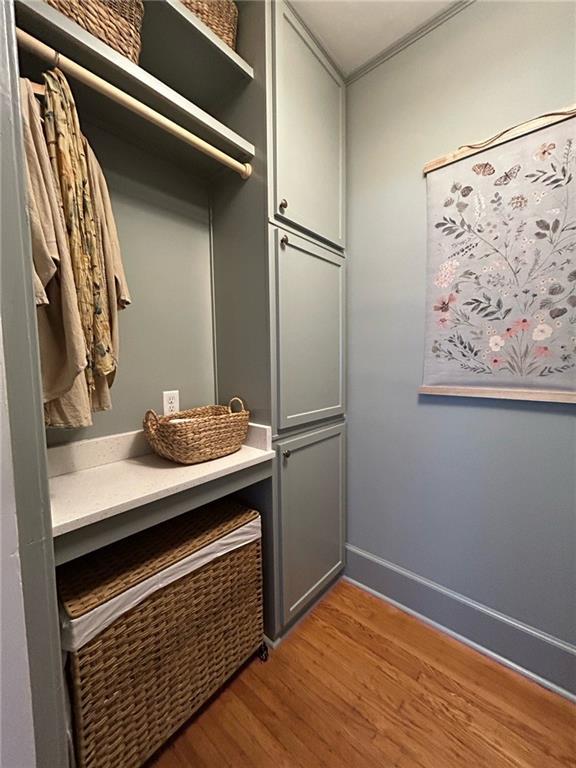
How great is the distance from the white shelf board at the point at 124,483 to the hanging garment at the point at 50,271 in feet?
0.95

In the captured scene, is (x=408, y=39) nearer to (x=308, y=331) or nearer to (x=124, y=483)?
(x=308, y=331)

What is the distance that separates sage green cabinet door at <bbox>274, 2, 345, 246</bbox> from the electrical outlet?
83 cm

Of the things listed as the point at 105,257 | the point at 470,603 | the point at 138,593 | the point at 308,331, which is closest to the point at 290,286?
the point at 308,331

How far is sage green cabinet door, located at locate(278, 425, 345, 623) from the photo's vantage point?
1.31 metres

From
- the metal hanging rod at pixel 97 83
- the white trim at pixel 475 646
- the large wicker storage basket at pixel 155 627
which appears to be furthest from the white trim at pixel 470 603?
the metal hanging rod at pixel 97 83

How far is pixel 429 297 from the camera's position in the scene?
134 centimetres

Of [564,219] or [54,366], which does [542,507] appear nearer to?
[564,219]

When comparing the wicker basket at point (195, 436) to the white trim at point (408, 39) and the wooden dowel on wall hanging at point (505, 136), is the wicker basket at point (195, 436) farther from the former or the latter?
the white trim at point (408, 39)

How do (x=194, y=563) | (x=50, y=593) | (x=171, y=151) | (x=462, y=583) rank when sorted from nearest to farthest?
1. (x=50, y=593)
2. (x=194, y=563)
3. (x=171, y=151)
4. (x=462, y=583)

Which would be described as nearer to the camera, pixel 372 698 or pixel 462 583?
pixel 372 698

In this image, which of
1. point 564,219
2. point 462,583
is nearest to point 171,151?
point 564,219

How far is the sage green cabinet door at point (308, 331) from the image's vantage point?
1237 millimetres

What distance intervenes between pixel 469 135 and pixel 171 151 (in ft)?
3.85

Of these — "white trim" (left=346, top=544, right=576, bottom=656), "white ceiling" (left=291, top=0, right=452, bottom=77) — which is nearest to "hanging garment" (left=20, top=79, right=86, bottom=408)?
"white ceiling" (left=291, top=0, right=452, bottom=77)
